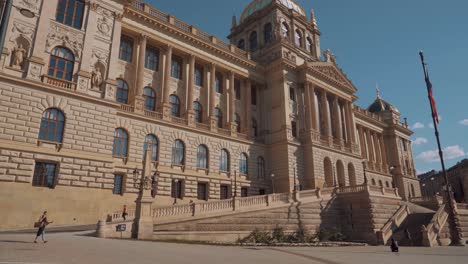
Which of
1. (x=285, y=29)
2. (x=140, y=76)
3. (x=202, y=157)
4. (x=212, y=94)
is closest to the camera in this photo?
(x=140, y=76)

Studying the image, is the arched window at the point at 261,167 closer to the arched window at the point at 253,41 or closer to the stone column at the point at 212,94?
the stone column at the point at 212,94

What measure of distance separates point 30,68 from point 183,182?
52.1 feet

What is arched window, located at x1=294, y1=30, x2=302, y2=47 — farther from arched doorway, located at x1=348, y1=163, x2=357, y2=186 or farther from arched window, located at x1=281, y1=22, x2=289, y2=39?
arched doorway, located at x1=348, y1=163, x2=357, y2=186

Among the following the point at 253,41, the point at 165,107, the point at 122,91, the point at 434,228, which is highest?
the point at 253,41

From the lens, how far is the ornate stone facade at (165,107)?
22.4m

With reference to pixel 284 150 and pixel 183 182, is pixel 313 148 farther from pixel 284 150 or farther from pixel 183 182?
pixel 183 182

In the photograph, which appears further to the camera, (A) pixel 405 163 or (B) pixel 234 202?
(A) pixel 405 163

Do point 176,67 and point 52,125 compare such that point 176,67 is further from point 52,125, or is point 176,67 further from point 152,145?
point 52,125

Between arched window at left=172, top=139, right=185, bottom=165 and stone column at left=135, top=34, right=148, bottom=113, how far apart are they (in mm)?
4729

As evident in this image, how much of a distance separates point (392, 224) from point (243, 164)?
1655 centimetres

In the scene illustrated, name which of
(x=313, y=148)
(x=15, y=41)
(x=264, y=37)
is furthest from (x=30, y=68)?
(x=264, y=37)

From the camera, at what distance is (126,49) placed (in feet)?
108

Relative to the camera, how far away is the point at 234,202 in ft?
79.4

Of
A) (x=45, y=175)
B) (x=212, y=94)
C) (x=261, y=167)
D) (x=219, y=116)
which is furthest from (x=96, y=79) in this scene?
(x=261, y=167)
